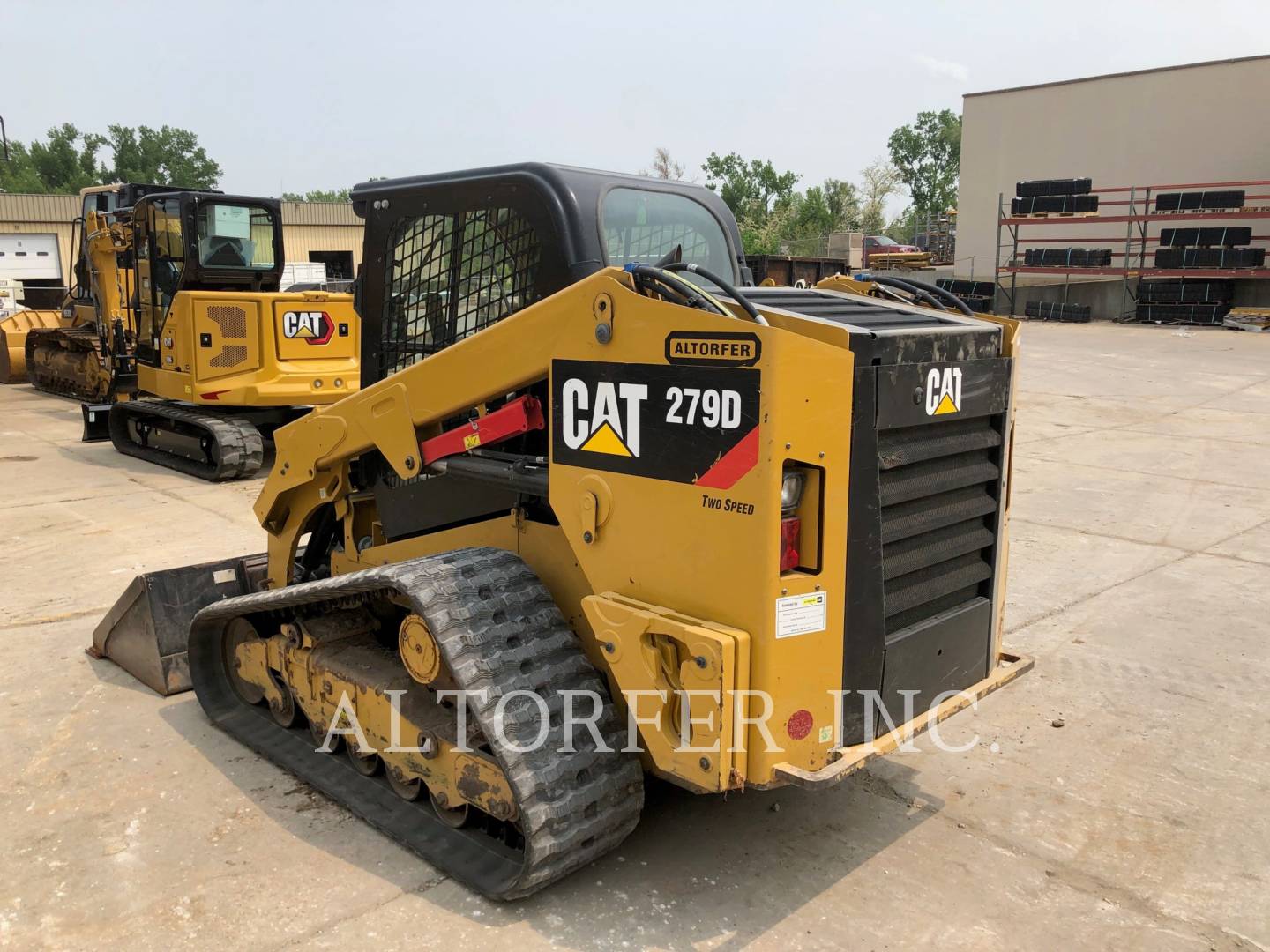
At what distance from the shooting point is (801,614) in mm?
2875

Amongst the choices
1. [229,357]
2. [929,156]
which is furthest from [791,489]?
[929,156]

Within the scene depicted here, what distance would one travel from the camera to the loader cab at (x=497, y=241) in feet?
11.8

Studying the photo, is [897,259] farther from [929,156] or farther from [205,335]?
[929,156]

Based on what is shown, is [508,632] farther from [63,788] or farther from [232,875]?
[63,788]

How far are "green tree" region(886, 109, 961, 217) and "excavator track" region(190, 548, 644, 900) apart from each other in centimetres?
8817

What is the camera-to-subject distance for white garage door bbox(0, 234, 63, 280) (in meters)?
28.8

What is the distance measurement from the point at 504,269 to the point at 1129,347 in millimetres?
19850

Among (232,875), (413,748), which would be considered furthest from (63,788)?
(413,748)

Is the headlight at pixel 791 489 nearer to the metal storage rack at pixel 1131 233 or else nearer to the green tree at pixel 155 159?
the metal storage rack at pixel 1131 233

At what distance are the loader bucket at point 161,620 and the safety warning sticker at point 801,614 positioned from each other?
3.12m

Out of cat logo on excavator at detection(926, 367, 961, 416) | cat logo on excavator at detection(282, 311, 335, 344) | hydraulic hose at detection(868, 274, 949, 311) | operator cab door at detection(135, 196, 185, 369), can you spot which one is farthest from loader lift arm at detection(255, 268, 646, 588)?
operator cab door at detection(135, 196, 185, 369)

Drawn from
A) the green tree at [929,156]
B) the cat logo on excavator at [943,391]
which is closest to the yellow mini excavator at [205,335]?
the cat logo on excavator at [943,391]

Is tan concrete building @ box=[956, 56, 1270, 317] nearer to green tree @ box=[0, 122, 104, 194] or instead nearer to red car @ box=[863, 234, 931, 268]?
red car @ box=[863, 234, 931, 268]

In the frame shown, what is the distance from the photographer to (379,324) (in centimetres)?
434
